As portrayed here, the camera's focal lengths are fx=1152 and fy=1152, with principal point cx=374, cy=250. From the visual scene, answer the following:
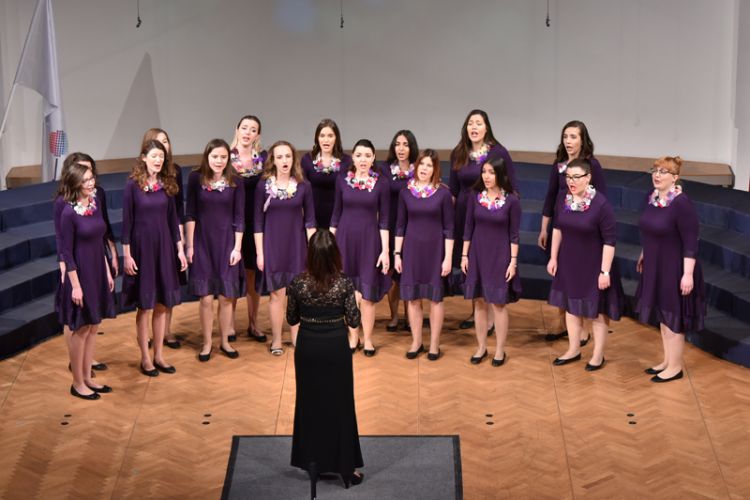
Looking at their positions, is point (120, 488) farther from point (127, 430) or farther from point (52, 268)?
point (52, 268)

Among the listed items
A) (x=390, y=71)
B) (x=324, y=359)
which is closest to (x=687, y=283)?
(x=324, y=359)

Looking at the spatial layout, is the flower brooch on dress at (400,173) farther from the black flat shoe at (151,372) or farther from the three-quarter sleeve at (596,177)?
the black flat shoe at (151,372)

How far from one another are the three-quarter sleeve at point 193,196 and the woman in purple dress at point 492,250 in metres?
1.72

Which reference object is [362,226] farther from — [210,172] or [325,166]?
[210,172]

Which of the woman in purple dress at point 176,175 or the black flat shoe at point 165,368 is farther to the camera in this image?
the black flat shoe at point 165,368

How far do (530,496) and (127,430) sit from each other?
2305 millimetres

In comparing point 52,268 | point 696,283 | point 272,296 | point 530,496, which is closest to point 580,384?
point 696,283

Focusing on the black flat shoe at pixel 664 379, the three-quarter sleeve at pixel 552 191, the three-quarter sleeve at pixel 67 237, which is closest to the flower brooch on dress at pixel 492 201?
the three-quarter sleeve at pixel 552 191

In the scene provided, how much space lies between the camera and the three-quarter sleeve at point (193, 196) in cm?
726

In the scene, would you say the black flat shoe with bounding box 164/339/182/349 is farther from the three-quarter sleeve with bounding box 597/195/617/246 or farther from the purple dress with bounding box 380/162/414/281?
→ the three-quarter sleeve with bounding box 597/195/617/246

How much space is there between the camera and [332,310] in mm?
5445

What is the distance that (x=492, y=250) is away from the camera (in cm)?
722

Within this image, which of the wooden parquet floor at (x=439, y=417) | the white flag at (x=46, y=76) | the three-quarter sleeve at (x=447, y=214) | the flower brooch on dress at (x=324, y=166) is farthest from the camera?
the white flag at (x=46, y=76)

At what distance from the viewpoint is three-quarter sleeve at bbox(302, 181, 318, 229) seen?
7.32 meters
